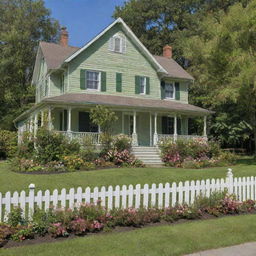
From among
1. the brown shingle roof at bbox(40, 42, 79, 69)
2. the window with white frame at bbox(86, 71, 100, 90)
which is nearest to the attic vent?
the window with white frame at bbox(86, 71, 100, 90)

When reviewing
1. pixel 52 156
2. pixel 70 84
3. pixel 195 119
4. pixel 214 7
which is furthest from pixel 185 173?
pixel 214 7

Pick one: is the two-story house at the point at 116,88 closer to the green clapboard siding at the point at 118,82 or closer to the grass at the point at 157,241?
the green clapboard siding at the point at 118,82

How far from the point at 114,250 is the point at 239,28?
16.5 m

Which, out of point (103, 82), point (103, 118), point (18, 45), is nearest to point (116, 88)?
point (103, 82)

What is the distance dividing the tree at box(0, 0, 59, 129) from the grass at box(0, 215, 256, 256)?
103ft

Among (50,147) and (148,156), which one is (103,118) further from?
(148,156)

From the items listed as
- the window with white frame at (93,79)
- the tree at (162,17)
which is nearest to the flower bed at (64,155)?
the window with white frame at (93,79)

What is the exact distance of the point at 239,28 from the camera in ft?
57.2

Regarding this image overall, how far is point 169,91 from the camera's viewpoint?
2417 cm

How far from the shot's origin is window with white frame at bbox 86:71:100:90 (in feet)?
66.6

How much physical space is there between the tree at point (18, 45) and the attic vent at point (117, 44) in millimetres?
16950

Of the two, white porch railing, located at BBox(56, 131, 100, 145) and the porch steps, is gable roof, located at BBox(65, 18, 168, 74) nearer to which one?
white porch railing, located at BBox(56, 131, 100, 145)

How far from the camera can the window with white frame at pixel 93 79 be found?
2031 centimetres

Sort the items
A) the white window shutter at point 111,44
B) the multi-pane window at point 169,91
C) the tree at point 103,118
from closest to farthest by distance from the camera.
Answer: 1. the tree at point 103,118
2. the white window shutter at point 111,44
3. the multi-pane window at point 169,91
